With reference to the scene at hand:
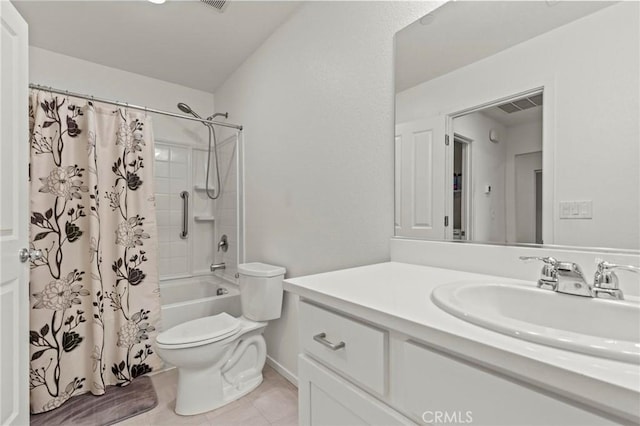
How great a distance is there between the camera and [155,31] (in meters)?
2.08

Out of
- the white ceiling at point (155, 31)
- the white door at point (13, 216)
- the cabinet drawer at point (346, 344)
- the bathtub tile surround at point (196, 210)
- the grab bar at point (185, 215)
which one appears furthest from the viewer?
the grab bar at point (185, 215)

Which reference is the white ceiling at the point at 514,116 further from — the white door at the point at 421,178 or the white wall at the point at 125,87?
the white wall at the point at 125,87

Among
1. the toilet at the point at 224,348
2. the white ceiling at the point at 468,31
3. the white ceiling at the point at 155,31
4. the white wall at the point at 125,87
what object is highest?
the white ceiling at the point at 155,31

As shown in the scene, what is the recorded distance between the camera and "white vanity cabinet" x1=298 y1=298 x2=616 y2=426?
1.47ft

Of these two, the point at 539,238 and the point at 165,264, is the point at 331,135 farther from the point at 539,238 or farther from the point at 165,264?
the point at 165,264

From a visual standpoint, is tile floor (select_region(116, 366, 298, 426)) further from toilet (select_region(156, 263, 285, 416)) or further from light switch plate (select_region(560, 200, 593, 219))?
light switch plate (select_region(560, 200, 593, 219))

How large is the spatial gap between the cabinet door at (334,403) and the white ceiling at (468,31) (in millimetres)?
1129

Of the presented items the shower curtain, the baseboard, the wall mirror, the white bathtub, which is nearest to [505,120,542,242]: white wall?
the wall mirror

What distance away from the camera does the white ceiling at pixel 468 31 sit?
90 cm

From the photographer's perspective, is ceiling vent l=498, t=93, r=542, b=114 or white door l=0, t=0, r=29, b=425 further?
white door l=0, t=0, r=29, b=425

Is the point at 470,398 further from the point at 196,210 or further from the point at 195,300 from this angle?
the point at 196,210

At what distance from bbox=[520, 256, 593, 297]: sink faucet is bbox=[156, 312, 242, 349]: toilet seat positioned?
152 centimetres

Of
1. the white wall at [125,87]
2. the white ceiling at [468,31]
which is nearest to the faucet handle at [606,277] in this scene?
the white ceiling at [468,31]

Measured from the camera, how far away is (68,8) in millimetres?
1838
